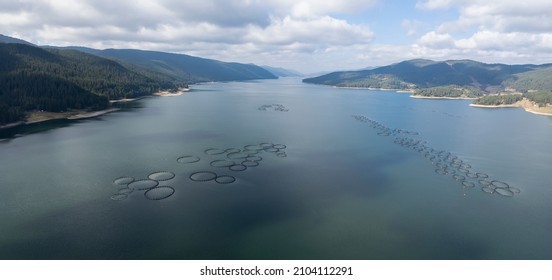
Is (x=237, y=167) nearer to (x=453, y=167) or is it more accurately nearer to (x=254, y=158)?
(x=254, y=158)

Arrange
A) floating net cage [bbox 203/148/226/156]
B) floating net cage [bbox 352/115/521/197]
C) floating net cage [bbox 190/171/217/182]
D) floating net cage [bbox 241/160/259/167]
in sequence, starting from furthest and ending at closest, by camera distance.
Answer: floating net cage [bbox 203/148/226/156]
floating net cage [bbox 241/160/259/167]
floating net cage [bbox 190/171/217/182]
floating net cage [bbox 352/115/521/197]

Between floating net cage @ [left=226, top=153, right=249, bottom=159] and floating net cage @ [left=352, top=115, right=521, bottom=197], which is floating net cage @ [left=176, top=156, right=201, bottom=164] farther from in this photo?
floating net cage @ [left=352, top=115, right=521, bottom=197]

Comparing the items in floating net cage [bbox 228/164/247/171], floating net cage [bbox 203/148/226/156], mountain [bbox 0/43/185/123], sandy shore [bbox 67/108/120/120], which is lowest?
floating net cage [bbox 228/164/247/171]

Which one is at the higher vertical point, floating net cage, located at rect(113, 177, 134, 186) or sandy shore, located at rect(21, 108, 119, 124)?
sandy shore, located at rect(21, 108, 119, 124)

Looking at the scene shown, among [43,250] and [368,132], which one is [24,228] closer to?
[43,250]

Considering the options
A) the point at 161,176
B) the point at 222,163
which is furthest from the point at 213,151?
the point at 161,176

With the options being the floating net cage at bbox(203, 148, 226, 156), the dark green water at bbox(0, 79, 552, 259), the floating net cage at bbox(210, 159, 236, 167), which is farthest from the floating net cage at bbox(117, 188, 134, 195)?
the floating net cage at bbox(203, 148, 226, 156)
